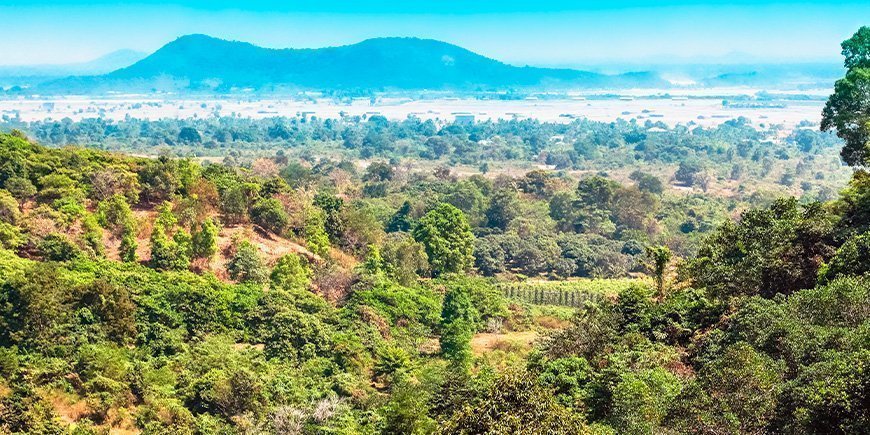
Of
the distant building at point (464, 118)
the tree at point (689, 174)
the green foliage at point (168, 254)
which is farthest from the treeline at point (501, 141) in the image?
the green foliage at point (168, 254)

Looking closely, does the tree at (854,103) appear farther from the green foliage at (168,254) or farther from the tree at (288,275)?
the green foliage at (168,254)

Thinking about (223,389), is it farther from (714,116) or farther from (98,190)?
(714,116)

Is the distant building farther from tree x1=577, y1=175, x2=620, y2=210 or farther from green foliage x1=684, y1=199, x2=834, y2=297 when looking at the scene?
green foliage x1=684, y1=199, x2=834, y2=297

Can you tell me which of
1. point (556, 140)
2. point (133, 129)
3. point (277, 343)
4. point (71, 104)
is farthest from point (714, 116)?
point (277, 343)

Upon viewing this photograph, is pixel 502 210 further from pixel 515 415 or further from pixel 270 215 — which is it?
pixel 515 415

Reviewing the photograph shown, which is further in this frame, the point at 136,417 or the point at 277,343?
the point at 277,343

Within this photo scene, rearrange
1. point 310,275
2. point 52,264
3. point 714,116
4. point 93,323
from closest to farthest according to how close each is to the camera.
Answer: point 93,323
point 52,264
point 310,275
point 714,116

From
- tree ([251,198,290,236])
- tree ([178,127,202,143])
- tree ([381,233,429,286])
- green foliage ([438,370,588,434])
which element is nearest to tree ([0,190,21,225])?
tree ([251,198,290,236])

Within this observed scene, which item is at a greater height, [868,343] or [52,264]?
[868,343]

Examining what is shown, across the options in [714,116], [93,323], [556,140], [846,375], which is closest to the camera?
[846,375]
